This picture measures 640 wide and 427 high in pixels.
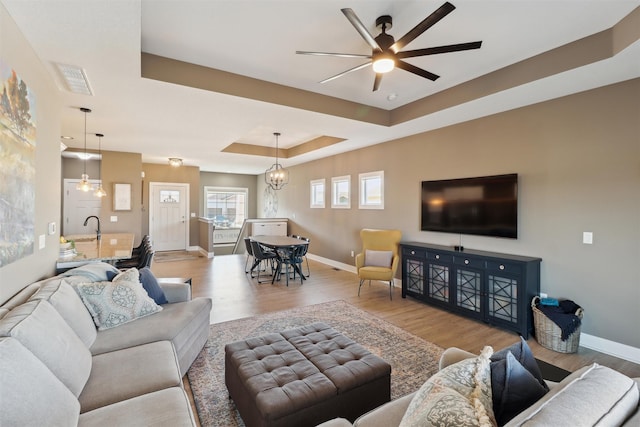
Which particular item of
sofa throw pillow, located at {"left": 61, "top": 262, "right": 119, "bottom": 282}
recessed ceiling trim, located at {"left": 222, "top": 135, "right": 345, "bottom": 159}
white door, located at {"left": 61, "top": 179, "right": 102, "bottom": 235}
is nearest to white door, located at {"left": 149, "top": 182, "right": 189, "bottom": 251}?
white door, located at {"left": 61, "top": 179, "right": 102, "bottom": 235}

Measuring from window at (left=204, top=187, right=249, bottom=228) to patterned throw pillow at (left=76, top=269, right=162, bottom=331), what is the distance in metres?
8.65

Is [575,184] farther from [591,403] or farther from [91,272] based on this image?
[91,272]

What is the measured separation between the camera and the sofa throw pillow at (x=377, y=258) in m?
4.90

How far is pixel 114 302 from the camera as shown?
7.57ft

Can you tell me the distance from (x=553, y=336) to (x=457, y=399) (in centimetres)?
290

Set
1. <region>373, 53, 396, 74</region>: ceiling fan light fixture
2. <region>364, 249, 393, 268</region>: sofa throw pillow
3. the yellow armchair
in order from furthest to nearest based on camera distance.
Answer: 1. <region>364, 249, 393, 268</region>: sofa throw pillow
2. the yellow armchair
3. <region>373, 53, 396, 74</region>: ceiling fan light fixture

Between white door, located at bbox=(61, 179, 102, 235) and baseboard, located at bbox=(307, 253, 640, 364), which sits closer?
baseboard, located at bbox=(307, 253, 640, 364)

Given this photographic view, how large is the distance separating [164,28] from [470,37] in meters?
2.68

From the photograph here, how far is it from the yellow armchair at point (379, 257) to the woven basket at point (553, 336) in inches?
75.5

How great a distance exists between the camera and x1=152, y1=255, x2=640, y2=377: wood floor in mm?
3047

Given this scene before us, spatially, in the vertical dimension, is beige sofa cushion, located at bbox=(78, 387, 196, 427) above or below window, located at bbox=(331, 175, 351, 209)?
below

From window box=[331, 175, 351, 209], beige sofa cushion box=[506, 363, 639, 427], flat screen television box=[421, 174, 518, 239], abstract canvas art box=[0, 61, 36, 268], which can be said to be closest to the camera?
beige sofa cushion box=[506, 363, 639, 427]

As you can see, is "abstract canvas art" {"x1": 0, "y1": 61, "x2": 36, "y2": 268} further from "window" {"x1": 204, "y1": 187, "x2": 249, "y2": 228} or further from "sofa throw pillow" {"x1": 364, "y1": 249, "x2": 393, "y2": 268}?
"window" {"x1": 204, "y1": 187, "x2": 249, "y2": 228}

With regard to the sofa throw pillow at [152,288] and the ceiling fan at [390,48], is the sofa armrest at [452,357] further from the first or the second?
the sofa throw pillow at [152,288]
